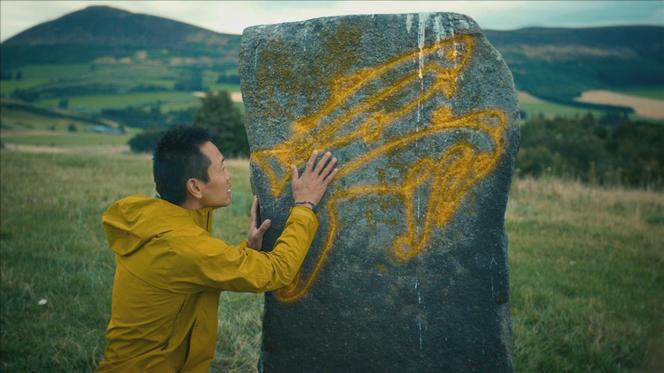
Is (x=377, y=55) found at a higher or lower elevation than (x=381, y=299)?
higher

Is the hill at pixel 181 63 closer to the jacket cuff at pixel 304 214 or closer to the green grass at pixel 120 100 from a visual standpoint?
the green grass at pixel 120 100

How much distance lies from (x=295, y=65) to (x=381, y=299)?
144 cm

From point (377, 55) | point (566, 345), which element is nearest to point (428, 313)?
point (377, 55)

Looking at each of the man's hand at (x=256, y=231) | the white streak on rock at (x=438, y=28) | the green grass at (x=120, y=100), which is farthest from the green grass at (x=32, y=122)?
the white streak on rock at (x=438, y=28)

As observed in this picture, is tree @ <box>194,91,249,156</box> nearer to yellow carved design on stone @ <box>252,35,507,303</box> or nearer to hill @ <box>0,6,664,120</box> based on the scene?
hill @ <box>0,6,664,120</box>

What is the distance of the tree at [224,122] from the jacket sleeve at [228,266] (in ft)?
80.7

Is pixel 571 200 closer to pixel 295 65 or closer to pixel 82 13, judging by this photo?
pixel 295 65

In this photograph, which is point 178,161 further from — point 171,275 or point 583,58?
point 583,58

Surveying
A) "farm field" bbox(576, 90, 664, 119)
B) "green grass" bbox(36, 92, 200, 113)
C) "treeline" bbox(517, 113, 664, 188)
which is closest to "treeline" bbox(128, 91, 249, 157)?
"treeline" bbox(517, 113, 664, 188)

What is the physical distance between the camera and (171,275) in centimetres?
217

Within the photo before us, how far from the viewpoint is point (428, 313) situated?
263cm

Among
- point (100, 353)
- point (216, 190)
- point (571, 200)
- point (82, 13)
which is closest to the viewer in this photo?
point (216, 190)

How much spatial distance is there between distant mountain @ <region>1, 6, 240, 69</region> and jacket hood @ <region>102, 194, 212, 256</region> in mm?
88462

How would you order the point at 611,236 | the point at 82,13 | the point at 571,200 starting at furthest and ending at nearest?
the point at 82,13
the point at 571,200
the point at 611,236
